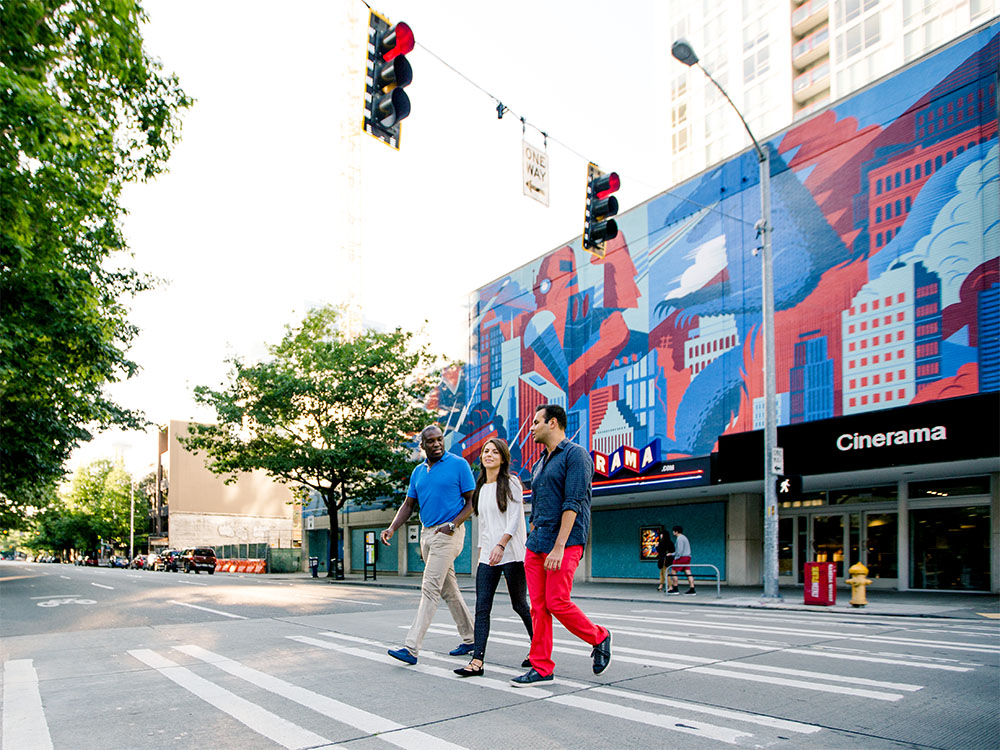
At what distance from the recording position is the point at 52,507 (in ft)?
279

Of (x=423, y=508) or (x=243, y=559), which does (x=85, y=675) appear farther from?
(x=243, y=559)

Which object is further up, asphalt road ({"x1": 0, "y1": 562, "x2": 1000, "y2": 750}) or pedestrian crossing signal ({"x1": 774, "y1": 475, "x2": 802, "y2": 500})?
pedestrian crossing signal ({"x1": 774, "y1": 475, "x2": 802, "y2": 500})

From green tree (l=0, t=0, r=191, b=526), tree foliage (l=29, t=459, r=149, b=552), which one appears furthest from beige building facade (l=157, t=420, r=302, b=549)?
green tree (l=0, t=0, r=191, b=526)

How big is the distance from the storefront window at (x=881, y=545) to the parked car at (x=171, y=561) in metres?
41.9

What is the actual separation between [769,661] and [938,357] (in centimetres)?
1217

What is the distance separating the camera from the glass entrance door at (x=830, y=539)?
20.0m

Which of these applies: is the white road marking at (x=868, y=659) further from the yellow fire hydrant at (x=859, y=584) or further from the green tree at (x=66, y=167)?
the green tree at (x=66, y=167)

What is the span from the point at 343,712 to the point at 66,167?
10903 mm

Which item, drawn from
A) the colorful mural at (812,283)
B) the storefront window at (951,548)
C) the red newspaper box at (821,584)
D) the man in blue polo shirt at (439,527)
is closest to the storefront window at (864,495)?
the storefront window at (951,548)

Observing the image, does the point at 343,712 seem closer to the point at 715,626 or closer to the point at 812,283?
the point at 715,626

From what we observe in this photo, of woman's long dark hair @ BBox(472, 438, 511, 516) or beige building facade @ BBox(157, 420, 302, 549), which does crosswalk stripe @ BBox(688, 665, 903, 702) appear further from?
beige building facade @ BBox(157, 420, 302, 549)

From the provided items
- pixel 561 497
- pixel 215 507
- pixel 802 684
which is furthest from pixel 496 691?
pixel 215 507

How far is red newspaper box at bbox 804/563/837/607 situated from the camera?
48.1 feet

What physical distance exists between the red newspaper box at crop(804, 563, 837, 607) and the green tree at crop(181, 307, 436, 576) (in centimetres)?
1908
